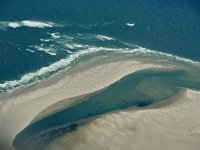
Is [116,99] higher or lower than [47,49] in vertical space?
lower

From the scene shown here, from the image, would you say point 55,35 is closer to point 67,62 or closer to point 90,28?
point 90,28

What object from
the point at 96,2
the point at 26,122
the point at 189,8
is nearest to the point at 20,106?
the point at 26,122

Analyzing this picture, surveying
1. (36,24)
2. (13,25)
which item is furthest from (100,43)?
(13,25)

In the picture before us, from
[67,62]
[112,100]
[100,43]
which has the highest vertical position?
[100,43]

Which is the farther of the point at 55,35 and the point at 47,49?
the point at 55,35

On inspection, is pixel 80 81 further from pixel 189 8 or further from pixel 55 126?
pixel 189 8

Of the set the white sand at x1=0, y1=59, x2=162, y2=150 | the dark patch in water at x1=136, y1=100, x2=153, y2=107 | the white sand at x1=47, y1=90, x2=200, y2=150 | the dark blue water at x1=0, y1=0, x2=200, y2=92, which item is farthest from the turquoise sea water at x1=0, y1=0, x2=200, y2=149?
the white sand at x1=47, y1=90, x2=200, y2=150

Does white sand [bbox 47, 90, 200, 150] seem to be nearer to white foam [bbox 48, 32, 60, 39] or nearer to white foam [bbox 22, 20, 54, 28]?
white foam [bbox 48, 32, 60, 39]
